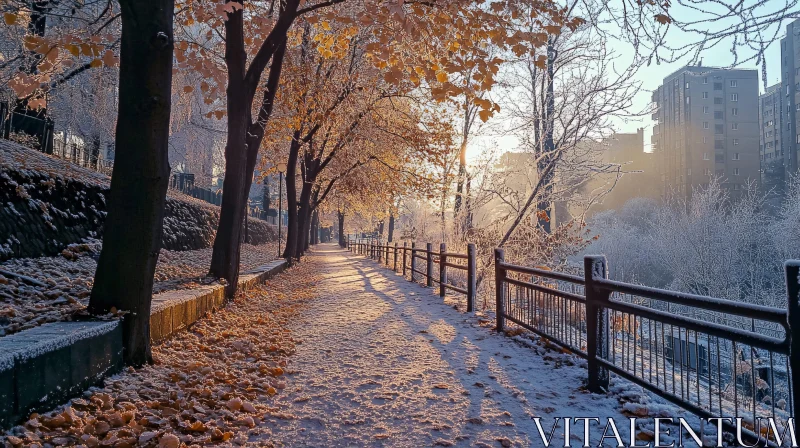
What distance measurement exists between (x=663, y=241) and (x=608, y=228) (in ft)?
18.2

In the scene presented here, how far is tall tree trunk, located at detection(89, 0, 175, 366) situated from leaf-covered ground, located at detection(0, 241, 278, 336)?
1.30 feet

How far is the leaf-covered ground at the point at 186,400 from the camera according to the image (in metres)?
2.74

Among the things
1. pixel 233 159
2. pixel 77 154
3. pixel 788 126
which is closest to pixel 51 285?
pixel 233 159

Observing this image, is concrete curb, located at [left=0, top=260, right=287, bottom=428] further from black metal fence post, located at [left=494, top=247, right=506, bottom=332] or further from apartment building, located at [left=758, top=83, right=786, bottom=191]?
apartment building, located at [left=758, top=83, right=786, bottom=191]

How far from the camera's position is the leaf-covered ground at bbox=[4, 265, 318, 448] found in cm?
274

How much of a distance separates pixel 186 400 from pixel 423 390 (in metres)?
1.98

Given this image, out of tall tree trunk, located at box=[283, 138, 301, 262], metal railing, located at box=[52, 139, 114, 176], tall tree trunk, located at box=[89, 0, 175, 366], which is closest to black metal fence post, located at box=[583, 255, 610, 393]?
tall tree trunk, located at box=[89, 0, 175, 366]

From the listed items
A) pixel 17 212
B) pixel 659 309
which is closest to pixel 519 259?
pixel 659 309

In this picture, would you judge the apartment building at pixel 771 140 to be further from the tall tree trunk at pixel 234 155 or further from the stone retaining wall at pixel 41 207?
the stone retaining wall at pixel 41 207

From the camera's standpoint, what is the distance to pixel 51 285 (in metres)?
5.47

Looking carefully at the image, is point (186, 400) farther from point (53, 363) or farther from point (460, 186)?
point (460, 186)

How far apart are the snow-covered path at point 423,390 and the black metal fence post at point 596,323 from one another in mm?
188

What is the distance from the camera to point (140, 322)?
13.1ft

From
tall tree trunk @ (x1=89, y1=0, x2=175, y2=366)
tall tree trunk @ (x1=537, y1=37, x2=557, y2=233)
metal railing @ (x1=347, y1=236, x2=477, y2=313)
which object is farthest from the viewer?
tall tree trunk @ (x1=537, y1=37, x2=557, y2=233)
